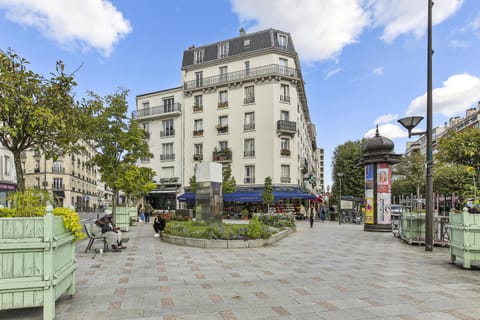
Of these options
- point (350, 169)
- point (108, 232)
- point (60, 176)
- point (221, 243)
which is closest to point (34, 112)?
point (108, 232)

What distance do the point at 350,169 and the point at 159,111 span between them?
26384 millimetres

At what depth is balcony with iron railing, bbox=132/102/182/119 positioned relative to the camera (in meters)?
38.8

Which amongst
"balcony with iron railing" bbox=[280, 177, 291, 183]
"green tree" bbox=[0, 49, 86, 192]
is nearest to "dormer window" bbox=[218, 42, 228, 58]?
"balcony with iron railing" bbox=[280, 177, 291, 183]

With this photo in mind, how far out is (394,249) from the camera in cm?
1113

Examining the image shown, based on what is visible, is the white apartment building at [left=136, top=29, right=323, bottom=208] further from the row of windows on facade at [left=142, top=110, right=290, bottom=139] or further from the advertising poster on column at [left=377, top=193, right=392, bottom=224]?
the advertising poster on column at [left=377, top=193, right=392, bottom=224]

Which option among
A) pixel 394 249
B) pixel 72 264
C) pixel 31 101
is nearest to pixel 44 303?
pixel 72 264

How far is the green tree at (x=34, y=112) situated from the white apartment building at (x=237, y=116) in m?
26.9

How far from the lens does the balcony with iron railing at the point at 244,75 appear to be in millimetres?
33531

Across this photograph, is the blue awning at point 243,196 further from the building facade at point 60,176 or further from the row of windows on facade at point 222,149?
the building facade at point 60,176

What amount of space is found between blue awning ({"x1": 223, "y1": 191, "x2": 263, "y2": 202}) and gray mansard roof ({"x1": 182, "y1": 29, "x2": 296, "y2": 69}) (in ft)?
50.3

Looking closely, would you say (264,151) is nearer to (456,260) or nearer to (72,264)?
(456,260)

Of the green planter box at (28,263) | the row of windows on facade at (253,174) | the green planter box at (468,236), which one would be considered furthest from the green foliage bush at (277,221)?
the row of windows on facade at (253,174)

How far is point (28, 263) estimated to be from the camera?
12.8 feet

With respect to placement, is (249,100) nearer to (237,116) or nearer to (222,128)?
(237,116)
